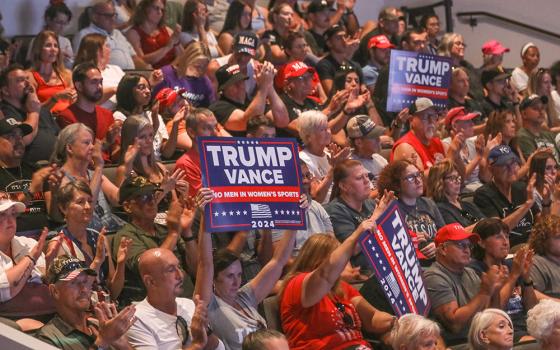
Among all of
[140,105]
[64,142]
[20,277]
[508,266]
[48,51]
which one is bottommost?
[508,266]

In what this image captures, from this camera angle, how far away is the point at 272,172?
5891 mm

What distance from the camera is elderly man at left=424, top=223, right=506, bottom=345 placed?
641cm

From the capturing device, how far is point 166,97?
27.1ft

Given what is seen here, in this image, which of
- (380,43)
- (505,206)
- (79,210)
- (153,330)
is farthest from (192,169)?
(380,43)

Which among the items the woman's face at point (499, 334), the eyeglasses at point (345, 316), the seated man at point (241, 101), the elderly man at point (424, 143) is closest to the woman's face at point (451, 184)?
the elderly man at point (424, 143)

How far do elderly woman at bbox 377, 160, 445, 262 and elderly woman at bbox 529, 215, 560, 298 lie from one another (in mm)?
624

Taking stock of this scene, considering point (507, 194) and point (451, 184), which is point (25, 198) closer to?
point (451, 184)

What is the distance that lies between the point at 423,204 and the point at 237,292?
6.61ft

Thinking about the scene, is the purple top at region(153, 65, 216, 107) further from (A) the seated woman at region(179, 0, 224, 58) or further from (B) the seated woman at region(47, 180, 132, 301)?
(B) the seated woman at region(47, 180, 132, 301)

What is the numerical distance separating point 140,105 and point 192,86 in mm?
846

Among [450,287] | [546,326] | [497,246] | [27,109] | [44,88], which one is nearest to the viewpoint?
[546,326]

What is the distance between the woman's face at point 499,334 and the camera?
5980mm

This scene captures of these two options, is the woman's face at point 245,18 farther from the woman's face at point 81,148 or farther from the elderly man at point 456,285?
the elderly man at point 456,285

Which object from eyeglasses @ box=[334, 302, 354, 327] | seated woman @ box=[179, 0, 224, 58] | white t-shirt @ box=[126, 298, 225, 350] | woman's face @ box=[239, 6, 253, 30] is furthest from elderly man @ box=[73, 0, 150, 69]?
white t-shirt @ box=[126, 298, 225, 350]
